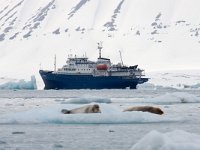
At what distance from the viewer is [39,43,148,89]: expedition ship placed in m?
126

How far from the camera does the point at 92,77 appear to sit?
415 feet

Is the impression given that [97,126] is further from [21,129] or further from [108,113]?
[21,129]

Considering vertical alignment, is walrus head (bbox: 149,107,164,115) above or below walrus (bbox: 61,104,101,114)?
below

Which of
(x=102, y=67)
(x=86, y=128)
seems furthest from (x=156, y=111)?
(x=102, y=67)

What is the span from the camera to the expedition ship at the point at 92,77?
4978 inches

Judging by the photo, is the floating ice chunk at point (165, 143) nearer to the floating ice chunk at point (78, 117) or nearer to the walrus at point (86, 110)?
the floating ice chunk at point (78, 117)

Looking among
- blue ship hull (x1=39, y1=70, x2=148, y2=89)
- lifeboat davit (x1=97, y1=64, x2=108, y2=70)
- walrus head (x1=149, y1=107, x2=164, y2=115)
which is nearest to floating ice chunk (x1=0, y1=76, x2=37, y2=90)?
blue ship hull (x1=39, y1=70, x2=148, y2=89)

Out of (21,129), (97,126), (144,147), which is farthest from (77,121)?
(144,147)

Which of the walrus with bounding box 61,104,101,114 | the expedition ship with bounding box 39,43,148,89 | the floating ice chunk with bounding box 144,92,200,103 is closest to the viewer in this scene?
the walrus with bounding box 61,104,101,114

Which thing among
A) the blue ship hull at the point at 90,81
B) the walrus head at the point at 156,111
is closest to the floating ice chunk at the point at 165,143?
the walrus head at the point at 156,111

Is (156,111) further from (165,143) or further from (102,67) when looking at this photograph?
(102,67)

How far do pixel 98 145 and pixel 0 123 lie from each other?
9006 mm

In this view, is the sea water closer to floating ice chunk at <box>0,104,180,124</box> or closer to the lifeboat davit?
floating ice chunk at <box>0,104,180,124</box>

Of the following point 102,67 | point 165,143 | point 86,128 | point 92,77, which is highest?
point 102,67
